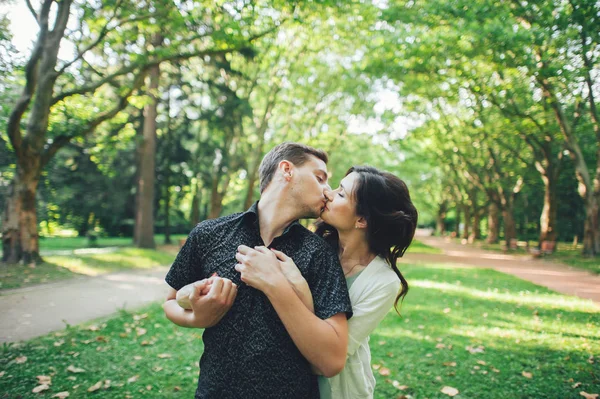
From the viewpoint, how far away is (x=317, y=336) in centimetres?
167

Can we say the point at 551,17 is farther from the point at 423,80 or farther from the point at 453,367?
the point at 453,367

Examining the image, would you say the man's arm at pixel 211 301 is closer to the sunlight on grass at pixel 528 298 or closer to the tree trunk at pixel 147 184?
the sunlight on grass at pixel 528 298

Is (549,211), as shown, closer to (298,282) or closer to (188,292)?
(298,282)

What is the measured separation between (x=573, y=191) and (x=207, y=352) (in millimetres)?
37932

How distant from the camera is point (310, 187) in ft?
7.16

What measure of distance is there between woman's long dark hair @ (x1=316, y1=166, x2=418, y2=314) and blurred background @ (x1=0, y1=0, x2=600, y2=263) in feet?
22.1

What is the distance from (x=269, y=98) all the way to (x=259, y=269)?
19022 mm

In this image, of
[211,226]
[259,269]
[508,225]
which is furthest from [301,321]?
[508,225]

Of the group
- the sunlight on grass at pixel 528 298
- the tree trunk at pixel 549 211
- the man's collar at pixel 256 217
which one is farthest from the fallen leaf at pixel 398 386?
the tree trunk at pixel 549 211

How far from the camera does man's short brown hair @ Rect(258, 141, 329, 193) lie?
7.26 ft

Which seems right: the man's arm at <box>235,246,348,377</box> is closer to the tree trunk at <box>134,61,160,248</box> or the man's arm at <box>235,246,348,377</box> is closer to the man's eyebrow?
the man's eyebrow

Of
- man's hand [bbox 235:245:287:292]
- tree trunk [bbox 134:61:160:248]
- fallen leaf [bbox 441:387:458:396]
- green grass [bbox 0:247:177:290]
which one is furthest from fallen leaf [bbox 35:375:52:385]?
tree trunk [bbox 134:61:160:248]

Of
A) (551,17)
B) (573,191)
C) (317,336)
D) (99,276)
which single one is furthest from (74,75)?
(573,191)

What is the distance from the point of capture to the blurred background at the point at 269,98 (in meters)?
10.1
